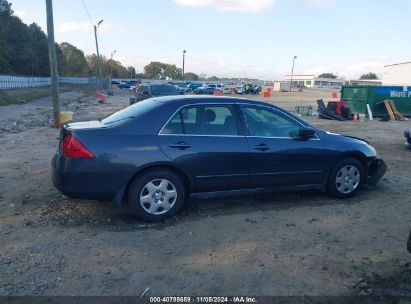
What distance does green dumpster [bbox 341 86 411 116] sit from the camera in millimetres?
21719

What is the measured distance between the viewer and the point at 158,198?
15.7 ft

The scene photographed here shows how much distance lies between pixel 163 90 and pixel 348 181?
13.7 meters

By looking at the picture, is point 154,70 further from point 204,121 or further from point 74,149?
point 74,149

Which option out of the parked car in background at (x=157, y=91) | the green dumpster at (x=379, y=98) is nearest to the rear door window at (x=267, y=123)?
the parked car in background at (x=157, y=91)

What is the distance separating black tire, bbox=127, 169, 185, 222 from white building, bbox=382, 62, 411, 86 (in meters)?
59.2

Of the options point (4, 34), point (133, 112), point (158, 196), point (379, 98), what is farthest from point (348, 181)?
point (4, 34)

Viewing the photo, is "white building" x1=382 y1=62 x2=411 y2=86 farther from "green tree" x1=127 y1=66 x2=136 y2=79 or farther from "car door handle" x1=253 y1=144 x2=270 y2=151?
"green tree" x1=127 y1=66 x2=136 y2=79

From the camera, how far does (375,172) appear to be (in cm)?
626

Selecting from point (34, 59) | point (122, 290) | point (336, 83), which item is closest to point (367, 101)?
point (122, 290)

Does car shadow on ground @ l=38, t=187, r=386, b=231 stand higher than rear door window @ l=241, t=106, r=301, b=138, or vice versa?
rear door window @ l=241, t=106, r=301, b=138

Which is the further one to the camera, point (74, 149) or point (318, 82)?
point (318, 82)

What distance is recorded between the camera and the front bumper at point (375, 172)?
20.4ft

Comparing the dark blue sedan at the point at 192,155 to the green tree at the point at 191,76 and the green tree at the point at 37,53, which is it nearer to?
the green tree at the point at 37,53

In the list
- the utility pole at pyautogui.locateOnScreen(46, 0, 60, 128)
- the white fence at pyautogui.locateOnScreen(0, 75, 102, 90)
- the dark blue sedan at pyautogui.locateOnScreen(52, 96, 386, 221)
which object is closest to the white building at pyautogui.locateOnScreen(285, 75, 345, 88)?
the white fence at pyautogui.locateOnScreen(0, 75, 102, 90)
